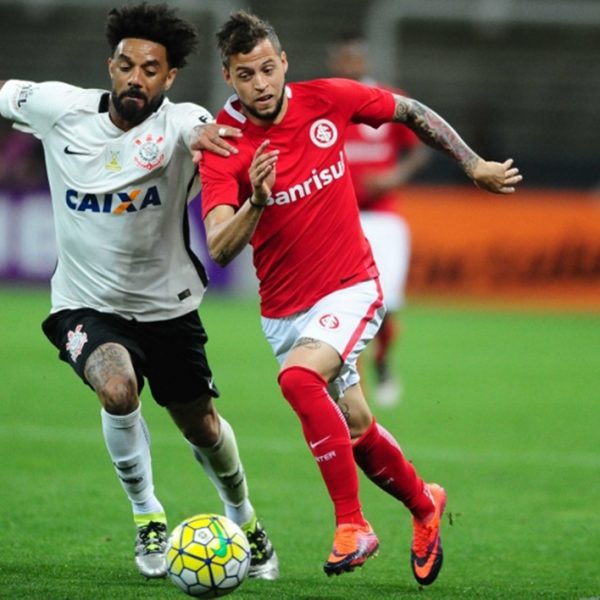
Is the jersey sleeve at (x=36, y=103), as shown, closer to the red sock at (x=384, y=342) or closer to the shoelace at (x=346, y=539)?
the shoelace at (x=346, y=539)

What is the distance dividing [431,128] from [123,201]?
1.38 meters

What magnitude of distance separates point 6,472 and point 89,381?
282 centimetres

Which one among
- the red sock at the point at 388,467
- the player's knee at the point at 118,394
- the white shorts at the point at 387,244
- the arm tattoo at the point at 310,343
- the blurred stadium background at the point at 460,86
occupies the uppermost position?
the arm tattoo at the point at 310,343

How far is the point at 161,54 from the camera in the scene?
19.5 feet

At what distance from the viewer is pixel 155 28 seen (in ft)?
19.4

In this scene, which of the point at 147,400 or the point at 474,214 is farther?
the point at 474,214

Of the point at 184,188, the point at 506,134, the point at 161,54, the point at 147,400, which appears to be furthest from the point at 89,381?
the point at 506,134

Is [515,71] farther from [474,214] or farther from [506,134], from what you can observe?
[474,214]

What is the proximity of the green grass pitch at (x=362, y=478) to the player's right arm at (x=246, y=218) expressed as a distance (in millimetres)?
1350

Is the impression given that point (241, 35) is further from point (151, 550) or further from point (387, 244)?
point (387, 244)

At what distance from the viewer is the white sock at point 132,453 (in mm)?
5770

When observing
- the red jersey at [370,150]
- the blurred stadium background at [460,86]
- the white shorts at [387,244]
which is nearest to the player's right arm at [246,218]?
the red jersey at [370,150]

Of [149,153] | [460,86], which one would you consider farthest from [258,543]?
[460,86]

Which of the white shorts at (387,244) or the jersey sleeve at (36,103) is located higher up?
the jersey sleeve at (36,103)
